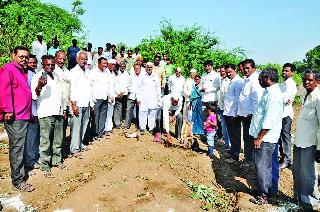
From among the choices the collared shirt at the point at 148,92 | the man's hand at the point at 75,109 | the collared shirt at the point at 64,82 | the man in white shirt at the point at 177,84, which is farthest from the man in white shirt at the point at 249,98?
the collared shirt at the point at 64,82

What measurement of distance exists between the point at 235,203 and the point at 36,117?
384 centimetres

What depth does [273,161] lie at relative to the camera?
5.75m

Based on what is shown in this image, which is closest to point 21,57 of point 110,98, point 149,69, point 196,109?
point 110,98

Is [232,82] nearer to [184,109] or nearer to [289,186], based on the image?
[184,109]

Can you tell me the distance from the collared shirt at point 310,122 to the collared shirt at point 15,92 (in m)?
4.39

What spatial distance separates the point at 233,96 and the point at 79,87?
3.36m

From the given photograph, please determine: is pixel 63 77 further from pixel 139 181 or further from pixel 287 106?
pixel 287 106

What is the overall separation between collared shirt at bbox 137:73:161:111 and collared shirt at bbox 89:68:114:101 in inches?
35.5

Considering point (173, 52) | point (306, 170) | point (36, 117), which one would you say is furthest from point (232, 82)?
point (173, 52)

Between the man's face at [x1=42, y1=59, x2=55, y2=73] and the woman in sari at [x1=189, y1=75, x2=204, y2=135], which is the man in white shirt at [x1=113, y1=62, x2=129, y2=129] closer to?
the woman in sari at [x1=189, y1=75, x2=204, y2=135]

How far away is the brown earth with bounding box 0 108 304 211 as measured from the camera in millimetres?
5418

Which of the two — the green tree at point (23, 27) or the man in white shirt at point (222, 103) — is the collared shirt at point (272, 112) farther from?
the green tree at point (23, 27)

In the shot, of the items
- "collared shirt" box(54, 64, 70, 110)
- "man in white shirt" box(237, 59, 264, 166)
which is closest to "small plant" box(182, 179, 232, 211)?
"man in white shirt" box(237, 59, 264, 166)

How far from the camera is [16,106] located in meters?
5.64
